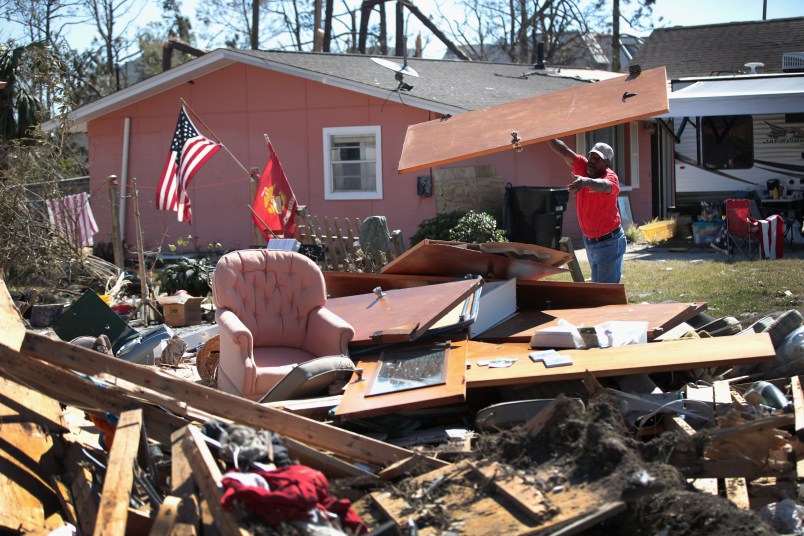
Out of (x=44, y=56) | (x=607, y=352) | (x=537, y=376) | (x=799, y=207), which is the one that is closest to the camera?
(x=537, y=376)

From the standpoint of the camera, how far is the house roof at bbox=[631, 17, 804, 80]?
914 inches

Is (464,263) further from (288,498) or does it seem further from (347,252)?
(347,252)

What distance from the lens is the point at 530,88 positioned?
18.4m

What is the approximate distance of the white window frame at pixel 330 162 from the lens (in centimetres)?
1534

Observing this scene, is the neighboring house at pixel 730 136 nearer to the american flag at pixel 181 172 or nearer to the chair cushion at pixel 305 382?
the american flag at pixel 181 172

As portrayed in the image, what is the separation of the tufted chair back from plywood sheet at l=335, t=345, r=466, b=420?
4.86 feet

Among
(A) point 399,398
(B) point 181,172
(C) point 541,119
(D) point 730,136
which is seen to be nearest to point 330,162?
(B) point 181,172

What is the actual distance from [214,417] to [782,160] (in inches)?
616

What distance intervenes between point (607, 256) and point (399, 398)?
330 cm

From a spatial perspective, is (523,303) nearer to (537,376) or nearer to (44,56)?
(537,376)

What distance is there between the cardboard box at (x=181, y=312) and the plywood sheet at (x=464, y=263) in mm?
3253

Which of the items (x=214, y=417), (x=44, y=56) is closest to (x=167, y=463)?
(x=214, y=417)

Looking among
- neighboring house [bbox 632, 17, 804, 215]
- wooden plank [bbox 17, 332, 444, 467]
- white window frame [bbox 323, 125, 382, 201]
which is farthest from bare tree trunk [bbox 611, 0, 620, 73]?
wooden plank [bbox 17, 332, 444, 467]

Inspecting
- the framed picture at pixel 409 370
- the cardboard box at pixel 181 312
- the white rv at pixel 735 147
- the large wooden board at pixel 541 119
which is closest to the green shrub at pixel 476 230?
the large wooden board at pixel 541 119
